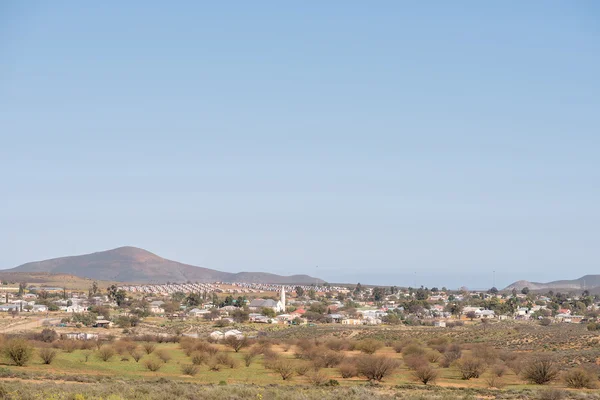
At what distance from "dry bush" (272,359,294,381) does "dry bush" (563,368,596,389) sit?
15.0 metres

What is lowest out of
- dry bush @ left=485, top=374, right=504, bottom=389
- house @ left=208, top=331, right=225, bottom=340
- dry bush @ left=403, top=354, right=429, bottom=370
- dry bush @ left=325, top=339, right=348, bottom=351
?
dry bush @ left=485, top=374, right=504, bottom=389

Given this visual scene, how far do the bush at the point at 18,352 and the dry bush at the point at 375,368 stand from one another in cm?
1927

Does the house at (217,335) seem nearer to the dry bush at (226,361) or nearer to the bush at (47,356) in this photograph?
the dry bush at (226,361)

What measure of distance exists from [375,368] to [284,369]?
16.9 feet

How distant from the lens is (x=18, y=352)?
46781mm

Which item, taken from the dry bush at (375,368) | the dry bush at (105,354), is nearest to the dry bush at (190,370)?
the dry bush at (105,354)

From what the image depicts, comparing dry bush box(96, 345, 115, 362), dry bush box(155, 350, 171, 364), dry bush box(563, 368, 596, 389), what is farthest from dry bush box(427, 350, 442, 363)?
dry bush box(96, 345, 115, 362)

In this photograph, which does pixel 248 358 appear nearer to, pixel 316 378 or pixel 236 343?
pixel 236 343

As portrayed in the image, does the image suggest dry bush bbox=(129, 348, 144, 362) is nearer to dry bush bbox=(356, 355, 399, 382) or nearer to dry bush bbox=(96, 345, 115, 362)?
dry bush bbox=(96, 345, 115, 362)

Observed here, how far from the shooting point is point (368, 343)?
64062 mm

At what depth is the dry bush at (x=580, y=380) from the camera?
140 feet

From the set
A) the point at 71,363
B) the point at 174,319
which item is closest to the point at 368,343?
the point at 71,363

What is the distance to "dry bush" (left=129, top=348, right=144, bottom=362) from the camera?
175 ft

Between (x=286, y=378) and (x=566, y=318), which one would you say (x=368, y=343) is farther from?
(x=566, y=318)
